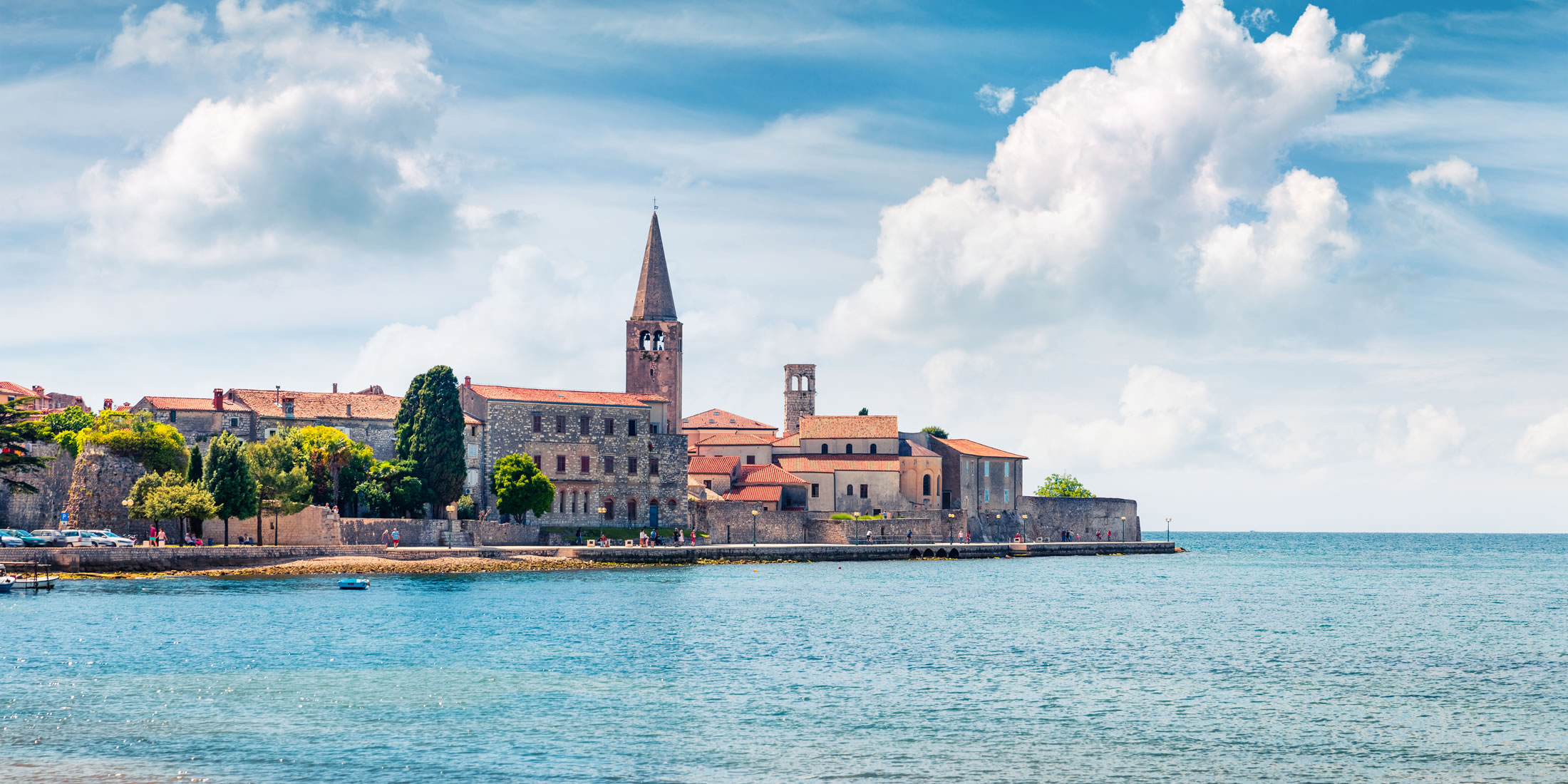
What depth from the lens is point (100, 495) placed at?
61.1 metres

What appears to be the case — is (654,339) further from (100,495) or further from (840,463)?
(100,495)

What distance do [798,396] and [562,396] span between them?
31671 mm

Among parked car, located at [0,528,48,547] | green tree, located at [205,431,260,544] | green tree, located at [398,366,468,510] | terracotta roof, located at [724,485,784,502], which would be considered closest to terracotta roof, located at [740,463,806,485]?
terracotta roof, located at [724,485,784,502]

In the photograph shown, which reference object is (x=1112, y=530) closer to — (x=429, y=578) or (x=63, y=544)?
(x=429, y=578)

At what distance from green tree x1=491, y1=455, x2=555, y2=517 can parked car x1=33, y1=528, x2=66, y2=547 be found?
21.8 m

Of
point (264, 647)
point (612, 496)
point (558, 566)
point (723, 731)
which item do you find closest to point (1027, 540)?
point (612, 496)

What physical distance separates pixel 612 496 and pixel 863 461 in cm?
1910

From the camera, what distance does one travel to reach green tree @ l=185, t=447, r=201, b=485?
60781 millimetres

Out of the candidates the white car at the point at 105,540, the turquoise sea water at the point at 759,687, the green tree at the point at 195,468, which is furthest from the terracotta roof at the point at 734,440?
the white car at the point at 105,540

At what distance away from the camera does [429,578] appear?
6000 cm

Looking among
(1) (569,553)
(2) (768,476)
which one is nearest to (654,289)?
(2) (768,476)

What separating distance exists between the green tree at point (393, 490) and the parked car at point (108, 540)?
495 inches

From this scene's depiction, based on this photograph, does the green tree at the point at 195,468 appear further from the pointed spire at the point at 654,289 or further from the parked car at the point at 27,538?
the pointed spire at the point at 654,289

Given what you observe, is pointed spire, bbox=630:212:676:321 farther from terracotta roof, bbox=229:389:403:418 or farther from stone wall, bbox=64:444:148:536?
stone wall, bbox=64:444:148:536
